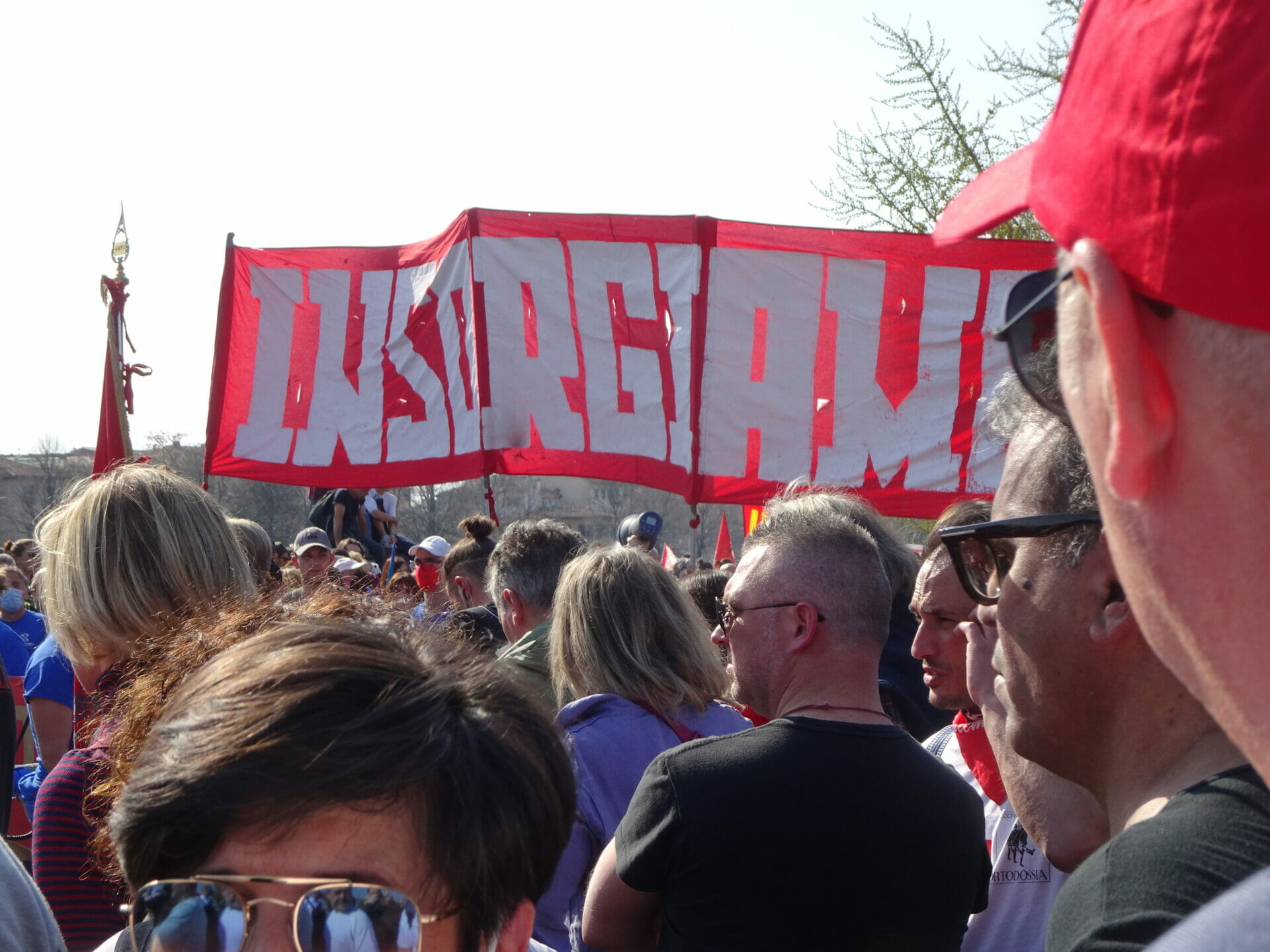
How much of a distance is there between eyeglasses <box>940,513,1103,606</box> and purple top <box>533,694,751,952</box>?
1481 millimetres

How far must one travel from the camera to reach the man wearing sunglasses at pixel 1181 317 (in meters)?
0.59

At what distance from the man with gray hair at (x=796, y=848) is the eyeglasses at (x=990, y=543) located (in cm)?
81

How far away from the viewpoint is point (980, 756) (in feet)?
9.47

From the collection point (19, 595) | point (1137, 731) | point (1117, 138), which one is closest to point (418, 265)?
point (19, 595)

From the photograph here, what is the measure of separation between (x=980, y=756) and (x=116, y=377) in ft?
18.0

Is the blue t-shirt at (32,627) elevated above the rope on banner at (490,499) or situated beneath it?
situated beneath

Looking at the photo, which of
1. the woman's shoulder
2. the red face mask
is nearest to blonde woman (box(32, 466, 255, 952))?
the woman's shoulder

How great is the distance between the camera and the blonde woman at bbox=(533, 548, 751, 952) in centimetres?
308

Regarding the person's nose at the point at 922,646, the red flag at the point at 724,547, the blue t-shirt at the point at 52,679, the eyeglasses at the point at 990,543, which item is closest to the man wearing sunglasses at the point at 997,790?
the person's nose at the point at 922,646

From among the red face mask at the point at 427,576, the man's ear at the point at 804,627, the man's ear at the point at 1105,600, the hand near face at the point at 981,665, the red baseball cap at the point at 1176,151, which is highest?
the red baseball cap at the point at 1176,151

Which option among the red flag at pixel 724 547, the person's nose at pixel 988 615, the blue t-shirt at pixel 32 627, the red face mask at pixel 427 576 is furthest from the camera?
the red flag at pixel 724 547

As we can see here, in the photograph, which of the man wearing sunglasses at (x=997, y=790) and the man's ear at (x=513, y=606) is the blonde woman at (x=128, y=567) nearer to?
the man wearing sunglasses at (x=997, y=790)

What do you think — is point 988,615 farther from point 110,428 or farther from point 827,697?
point 110,428

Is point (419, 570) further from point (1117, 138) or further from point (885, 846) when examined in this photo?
point (1117, 138)
